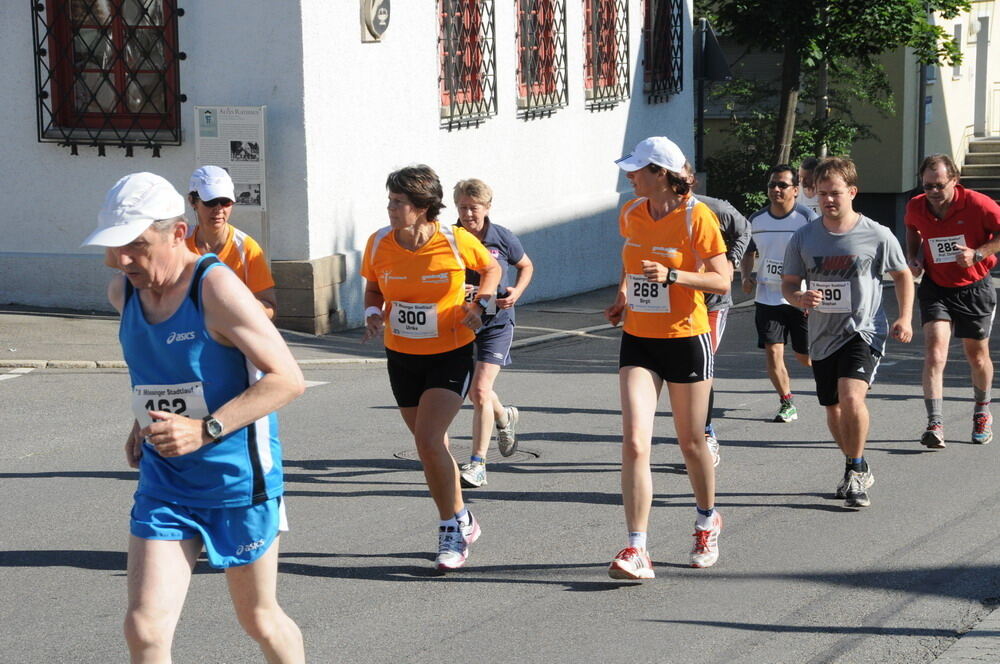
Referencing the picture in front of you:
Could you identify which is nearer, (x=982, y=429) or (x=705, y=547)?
(x=705, y=547)

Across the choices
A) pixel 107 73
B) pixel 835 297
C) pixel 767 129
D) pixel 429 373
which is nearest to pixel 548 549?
pixel 429 373

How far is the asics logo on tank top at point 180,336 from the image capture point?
435 cm

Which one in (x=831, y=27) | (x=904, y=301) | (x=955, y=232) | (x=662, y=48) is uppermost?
(x=831, y=27)

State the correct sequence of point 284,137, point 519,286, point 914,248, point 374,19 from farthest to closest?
point 374,19 → point 284,137 → point 914,248 → point 519,286

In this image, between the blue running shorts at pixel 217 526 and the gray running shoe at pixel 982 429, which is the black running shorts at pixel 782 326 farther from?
the blue running shorts at pixel 217 526

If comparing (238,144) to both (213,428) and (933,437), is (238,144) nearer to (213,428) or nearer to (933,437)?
→ (933,437)

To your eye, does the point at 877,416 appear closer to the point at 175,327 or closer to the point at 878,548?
the point at 878,548

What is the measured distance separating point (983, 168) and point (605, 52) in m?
14.0

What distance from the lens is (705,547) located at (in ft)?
22.8

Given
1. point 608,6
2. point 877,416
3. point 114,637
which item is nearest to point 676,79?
point 608,6

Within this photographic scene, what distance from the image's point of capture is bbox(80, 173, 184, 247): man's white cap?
4.18 meters

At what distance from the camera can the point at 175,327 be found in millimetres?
4344

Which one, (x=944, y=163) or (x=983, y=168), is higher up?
(x=944, y=163)

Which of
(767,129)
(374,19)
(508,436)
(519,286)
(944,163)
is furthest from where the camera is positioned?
(767,129)
